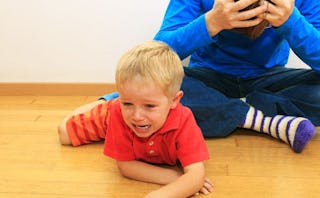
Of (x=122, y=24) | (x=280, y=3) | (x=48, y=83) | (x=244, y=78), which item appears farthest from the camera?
(x=48, y=83)

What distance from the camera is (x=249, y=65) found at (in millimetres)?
1167

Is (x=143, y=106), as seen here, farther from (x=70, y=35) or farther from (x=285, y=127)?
(x=70, y=35)

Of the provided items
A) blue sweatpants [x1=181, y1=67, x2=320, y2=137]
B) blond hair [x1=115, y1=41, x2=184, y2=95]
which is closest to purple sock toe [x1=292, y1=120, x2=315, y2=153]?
blue sweatpants [x1=181, y1=67, x2=320, y2=137]

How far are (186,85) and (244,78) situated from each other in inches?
7.3

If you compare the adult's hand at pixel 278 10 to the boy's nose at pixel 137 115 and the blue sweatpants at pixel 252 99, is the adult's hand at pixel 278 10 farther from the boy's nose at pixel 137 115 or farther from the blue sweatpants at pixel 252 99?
the boy's nose at pixel 137 115

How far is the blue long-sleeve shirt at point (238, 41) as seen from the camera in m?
0.97

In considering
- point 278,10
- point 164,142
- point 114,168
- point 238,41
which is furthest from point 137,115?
point 238,41

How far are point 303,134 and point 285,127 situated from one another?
0.06 meters

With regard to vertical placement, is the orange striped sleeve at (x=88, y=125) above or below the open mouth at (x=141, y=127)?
below

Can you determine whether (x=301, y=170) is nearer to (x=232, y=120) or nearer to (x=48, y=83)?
(x=232, y=120)

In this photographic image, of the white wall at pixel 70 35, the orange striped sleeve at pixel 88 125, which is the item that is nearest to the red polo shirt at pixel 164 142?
the orange striped sleeve at pixel 88 125

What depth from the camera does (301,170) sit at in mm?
917

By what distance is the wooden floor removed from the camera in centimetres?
84

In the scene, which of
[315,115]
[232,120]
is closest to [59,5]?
[232,120]
